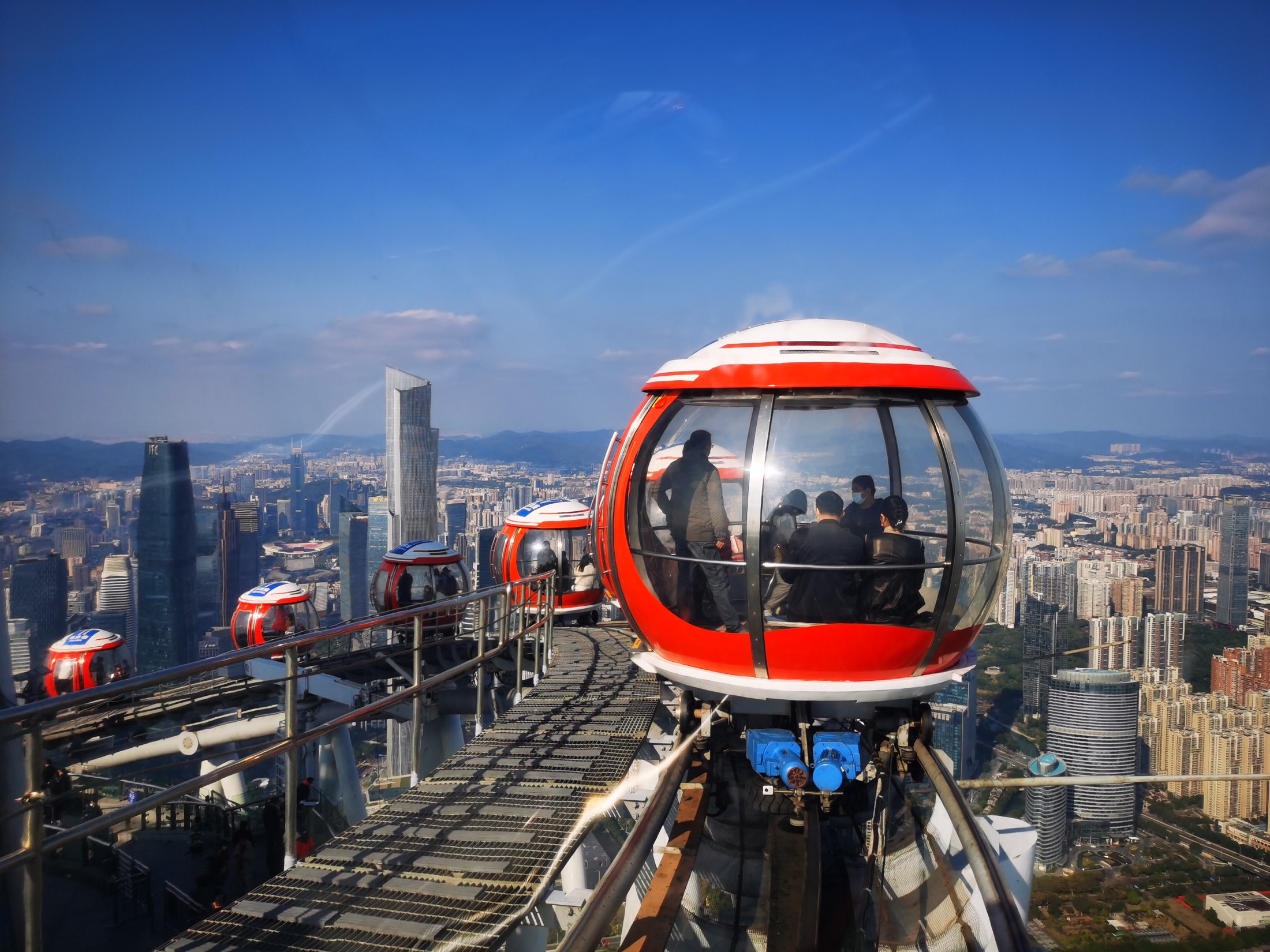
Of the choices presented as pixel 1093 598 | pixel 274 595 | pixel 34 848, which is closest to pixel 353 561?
pixel 274 595

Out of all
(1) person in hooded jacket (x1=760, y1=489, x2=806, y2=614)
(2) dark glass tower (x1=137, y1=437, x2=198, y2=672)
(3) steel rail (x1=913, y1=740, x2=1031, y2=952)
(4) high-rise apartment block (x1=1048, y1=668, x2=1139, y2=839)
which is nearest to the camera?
(3) steel rail (x1=913, y1=740, x2=1031, y2=952)

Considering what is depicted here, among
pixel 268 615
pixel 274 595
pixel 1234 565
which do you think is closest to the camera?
pixel 268 615

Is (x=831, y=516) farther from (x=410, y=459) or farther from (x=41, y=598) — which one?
(x=410, y=459)

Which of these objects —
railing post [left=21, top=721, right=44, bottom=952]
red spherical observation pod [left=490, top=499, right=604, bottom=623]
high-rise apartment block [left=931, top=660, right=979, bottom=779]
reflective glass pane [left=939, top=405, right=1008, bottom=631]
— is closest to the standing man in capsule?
reflective glass pane [left=939, top=405, right=1008, bottom=631]

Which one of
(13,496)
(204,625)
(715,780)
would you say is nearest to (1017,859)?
(715,780)

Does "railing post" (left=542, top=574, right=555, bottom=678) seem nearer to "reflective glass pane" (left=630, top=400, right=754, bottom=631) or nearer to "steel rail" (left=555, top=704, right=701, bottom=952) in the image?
"reflective glass pane" (left=630, top=400, right=754, bottom=631)

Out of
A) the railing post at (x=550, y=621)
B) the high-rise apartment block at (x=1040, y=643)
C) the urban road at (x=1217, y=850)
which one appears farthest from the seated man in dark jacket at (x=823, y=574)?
the high-rise apartment block at (x=1040, y=643)
